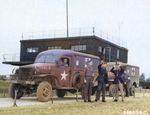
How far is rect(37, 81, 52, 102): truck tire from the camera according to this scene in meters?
14.2

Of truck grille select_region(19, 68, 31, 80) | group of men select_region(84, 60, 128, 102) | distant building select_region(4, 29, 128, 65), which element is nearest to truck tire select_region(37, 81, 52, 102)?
truck grille select_region(19, 68, 31, 80)

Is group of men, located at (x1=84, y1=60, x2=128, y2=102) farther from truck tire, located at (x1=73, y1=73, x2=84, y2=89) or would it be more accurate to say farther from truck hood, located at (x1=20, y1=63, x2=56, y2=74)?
truck tire, located at (x1=73, y1=73, x2=84, y2=89)

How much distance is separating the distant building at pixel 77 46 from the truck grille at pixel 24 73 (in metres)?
19.9

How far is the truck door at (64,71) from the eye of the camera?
15.8 m

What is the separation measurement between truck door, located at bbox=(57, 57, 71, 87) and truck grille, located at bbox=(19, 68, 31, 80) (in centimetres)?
165

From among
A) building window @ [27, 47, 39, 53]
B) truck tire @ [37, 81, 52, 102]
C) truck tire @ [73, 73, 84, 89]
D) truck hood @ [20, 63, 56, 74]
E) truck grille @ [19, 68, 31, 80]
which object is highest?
building window @ [27, 47, 39, 53]

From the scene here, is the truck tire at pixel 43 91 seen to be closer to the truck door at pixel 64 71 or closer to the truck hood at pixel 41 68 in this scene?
the truck hood at pixel 41 68

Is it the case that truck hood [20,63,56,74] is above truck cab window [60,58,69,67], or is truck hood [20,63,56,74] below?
below

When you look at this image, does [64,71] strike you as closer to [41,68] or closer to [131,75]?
[41,68]

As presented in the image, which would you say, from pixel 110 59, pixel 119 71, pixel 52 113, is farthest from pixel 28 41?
pixel 52 113

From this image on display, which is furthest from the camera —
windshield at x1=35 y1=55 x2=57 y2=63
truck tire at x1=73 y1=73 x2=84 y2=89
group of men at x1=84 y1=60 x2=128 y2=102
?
truck tire at x1=73 y1=73 x2=84 y2=89

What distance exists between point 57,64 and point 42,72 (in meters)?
1.06

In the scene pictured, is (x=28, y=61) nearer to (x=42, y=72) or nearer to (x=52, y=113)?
(x=42, y=72)

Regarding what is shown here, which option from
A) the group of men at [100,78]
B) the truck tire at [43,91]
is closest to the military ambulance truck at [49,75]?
the truck tire at [43,91]
